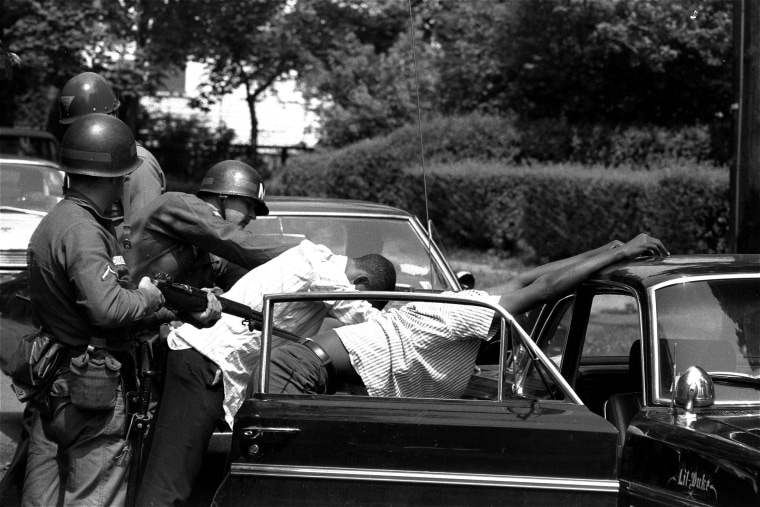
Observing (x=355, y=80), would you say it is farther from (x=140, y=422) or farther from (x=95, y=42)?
(x=140, y=422)

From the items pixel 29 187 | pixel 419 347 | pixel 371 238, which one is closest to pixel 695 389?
pixel 419 347

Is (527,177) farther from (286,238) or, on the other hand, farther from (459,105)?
(286,238)

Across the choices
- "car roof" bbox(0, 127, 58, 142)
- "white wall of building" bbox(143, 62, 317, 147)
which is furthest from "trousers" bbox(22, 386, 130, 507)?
"white wall of building" bbox(143, 62, 317, 147)

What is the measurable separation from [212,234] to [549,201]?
35.4 ft

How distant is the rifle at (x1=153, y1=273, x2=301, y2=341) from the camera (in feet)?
13.1

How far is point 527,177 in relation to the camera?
1540cm

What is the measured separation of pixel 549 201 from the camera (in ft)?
49.0

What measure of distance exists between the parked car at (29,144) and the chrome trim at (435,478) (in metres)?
11.5

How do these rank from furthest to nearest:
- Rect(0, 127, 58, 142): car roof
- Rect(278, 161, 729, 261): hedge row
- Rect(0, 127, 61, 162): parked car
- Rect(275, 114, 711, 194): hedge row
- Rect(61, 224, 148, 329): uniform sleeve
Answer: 1. Rect(275, 114, 711, 194): hedge row
2. Rect(0, 127, 61, 162): parked car
3. Rect(0, 127, 58, 142): car roof
4. Rect(278, 161, 729, 261): hedge row
5. Rect(61, 224, 148, 329): uniform sleeve

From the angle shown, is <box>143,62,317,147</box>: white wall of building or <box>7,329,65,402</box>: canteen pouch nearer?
<box>7,329,65,402</box>: canteen pouch

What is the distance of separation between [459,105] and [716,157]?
5.38 metres

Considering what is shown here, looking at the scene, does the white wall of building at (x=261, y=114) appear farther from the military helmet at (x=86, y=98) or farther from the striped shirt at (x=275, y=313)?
the striped shirt at (x=275, y=313)

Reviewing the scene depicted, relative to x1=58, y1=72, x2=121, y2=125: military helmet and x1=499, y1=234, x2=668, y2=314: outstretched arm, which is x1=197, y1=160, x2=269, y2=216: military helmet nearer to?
x1=58, y1=72, x2=121, y2=125: military helmet

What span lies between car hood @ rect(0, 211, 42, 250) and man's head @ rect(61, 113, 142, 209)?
3.78m
